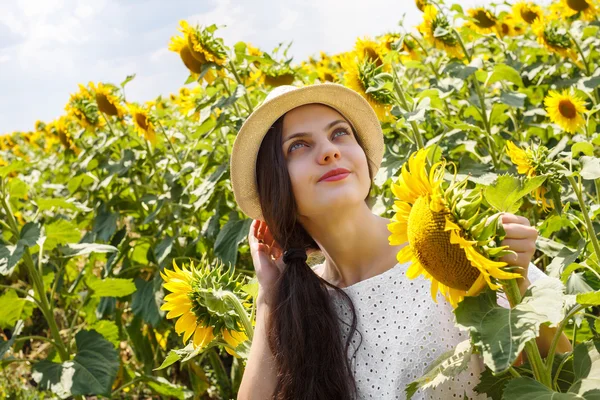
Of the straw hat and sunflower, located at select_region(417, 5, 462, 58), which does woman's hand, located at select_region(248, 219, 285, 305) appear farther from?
sunflower, located at select_region(417, 5, 462, 58)

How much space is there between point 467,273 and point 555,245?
1.07 meters

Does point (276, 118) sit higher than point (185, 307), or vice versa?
point (276, 118)

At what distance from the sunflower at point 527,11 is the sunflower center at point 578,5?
14 cm

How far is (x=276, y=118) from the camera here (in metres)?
1.80

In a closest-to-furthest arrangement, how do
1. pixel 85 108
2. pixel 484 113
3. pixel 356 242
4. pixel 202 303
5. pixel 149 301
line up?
pixel 202 303, pixel 356 242, pixel 484 113, pixel 149 301, pixel 85 108

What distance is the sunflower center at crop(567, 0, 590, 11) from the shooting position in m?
3.54

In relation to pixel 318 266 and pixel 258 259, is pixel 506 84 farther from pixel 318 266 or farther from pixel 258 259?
pixel 258 259

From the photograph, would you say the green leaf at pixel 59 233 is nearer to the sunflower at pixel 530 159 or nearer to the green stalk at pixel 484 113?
the green stalk at pixel 484 113

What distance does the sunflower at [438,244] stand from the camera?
93 centimetres

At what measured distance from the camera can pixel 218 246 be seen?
274 centimetres

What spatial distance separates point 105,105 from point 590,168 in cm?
257

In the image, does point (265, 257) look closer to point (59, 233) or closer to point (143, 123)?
point (59, 233)

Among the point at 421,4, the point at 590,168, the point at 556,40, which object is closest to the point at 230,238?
the point at 421,4

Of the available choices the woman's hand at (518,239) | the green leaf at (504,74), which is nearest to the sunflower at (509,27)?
the green leaf at (504,74)
